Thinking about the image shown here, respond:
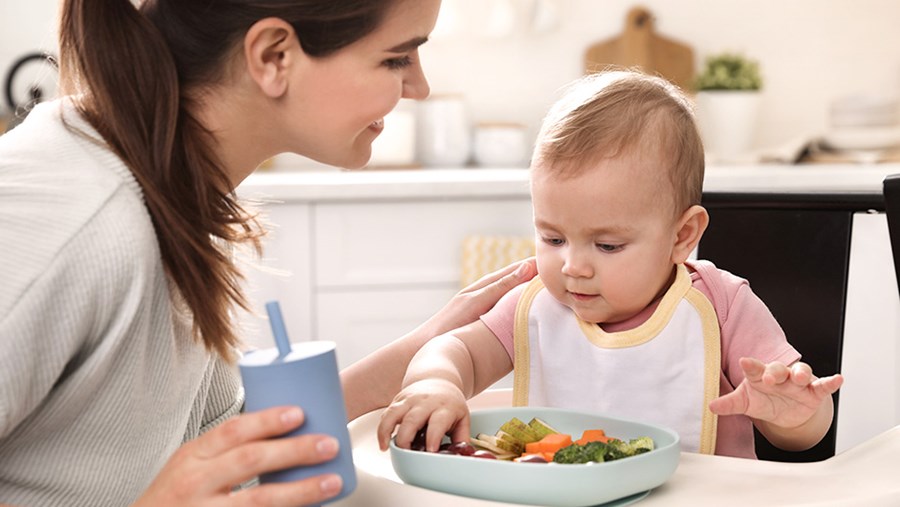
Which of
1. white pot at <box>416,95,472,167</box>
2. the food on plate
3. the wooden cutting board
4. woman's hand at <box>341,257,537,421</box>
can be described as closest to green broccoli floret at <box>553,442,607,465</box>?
the food on plate

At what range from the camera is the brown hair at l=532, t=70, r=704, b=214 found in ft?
3.57

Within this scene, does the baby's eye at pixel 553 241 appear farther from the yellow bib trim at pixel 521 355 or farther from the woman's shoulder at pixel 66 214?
the woman's shoulder at pixel 66 214

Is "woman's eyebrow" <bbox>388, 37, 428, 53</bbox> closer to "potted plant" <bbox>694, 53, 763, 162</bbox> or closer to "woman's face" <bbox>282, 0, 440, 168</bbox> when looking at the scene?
"woman's face" <bbox>282, 0, 440, 168</bbox>

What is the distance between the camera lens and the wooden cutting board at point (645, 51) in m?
3.34

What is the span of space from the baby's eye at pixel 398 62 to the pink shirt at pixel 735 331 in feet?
1.15

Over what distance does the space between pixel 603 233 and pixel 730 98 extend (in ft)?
7.58

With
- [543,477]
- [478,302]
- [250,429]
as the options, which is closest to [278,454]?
[250,429]

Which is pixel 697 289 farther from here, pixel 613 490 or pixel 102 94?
pixel 102 94

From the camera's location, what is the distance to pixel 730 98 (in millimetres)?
3244

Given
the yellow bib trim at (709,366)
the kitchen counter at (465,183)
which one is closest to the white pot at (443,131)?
the kitchen counter at (465,183)

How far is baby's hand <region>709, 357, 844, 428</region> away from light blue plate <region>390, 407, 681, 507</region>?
89 millimetres

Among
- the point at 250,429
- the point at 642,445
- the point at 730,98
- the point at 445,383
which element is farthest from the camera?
the point at 730,98

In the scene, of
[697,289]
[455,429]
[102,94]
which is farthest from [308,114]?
[697,289]

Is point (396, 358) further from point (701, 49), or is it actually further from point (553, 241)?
point (701, 49)
